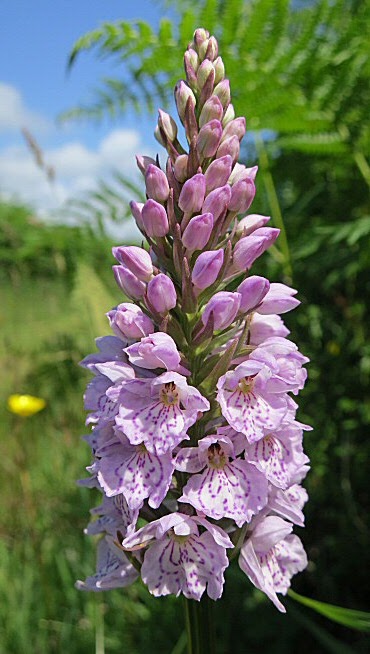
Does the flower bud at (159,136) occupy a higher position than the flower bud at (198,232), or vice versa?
the flower bud at (159,136)

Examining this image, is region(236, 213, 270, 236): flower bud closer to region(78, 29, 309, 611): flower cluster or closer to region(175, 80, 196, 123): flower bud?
region(78, 29, 309, 611): flower cluster

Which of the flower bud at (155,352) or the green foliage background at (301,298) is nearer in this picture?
the flower bud at (155,352)

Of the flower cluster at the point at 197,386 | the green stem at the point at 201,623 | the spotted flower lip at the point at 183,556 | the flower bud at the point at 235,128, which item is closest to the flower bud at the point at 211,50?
the flower cluster at the point at 197,386

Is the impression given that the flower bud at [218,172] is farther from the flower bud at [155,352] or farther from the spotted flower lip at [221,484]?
the spotted flower lip at [221,484]

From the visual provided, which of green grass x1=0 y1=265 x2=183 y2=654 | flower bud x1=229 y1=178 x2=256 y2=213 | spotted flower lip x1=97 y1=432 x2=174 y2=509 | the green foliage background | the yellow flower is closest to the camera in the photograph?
spotted flower lip x1=97 y1=432 x2=174 y2=509

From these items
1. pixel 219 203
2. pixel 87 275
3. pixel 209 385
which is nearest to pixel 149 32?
pixel 87 275

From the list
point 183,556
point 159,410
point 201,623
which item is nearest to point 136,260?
point 159,410

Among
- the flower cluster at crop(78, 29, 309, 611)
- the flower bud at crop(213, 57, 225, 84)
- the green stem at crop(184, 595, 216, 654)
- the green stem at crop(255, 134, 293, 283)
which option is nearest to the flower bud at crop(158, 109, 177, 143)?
the flower cluster at crop(78, 29, 309, 611)
